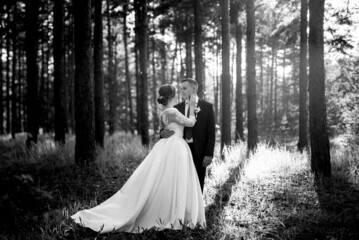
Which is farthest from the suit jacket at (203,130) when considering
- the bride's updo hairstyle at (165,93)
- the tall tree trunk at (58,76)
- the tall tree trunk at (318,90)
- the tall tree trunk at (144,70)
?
the tall tree trunk at (58,76)

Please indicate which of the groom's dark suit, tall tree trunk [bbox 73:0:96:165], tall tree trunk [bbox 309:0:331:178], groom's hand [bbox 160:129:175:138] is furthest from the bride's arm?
tall tree trunk [bbox 73:0:96:165]

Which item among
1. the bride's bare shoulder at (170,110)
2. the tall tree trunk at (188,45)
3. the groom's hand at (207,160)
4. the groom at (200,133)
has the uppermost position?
the tall tree trunk at (188,45)

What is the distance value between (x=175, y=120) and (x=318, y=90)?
172 inches

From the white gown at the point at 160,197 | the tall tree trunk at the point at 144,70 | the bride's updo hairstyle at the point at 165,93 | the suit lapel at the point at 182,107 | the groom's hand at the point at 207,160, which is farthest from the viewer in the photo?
the tall tree trunk at the point at 144,70

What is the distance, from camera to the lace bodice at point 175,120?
554 cm

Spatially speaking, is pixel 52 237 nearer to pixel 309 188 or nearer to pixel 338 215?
pixel 338 215

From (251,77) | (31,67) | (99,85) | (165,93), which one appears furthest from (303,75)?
(31,67)

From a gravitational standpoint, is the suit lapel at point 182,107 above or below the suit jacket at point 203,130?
Answer: above

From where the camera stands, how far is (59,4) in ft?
45.0

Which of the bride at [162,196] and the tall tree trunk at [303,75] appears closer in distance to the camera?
the bride at [162,196]

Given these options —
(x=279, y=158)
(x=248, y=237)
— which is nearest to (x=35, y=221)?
(x=248, y=237)

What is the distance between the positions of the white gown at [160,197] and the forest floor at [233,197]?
7.7 inches

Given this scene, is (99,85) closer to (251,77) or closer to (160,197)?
(251,77)

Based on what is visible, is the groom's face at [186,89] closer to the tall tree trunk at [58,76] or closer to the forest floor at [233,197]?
the forest floor at [233,197]
